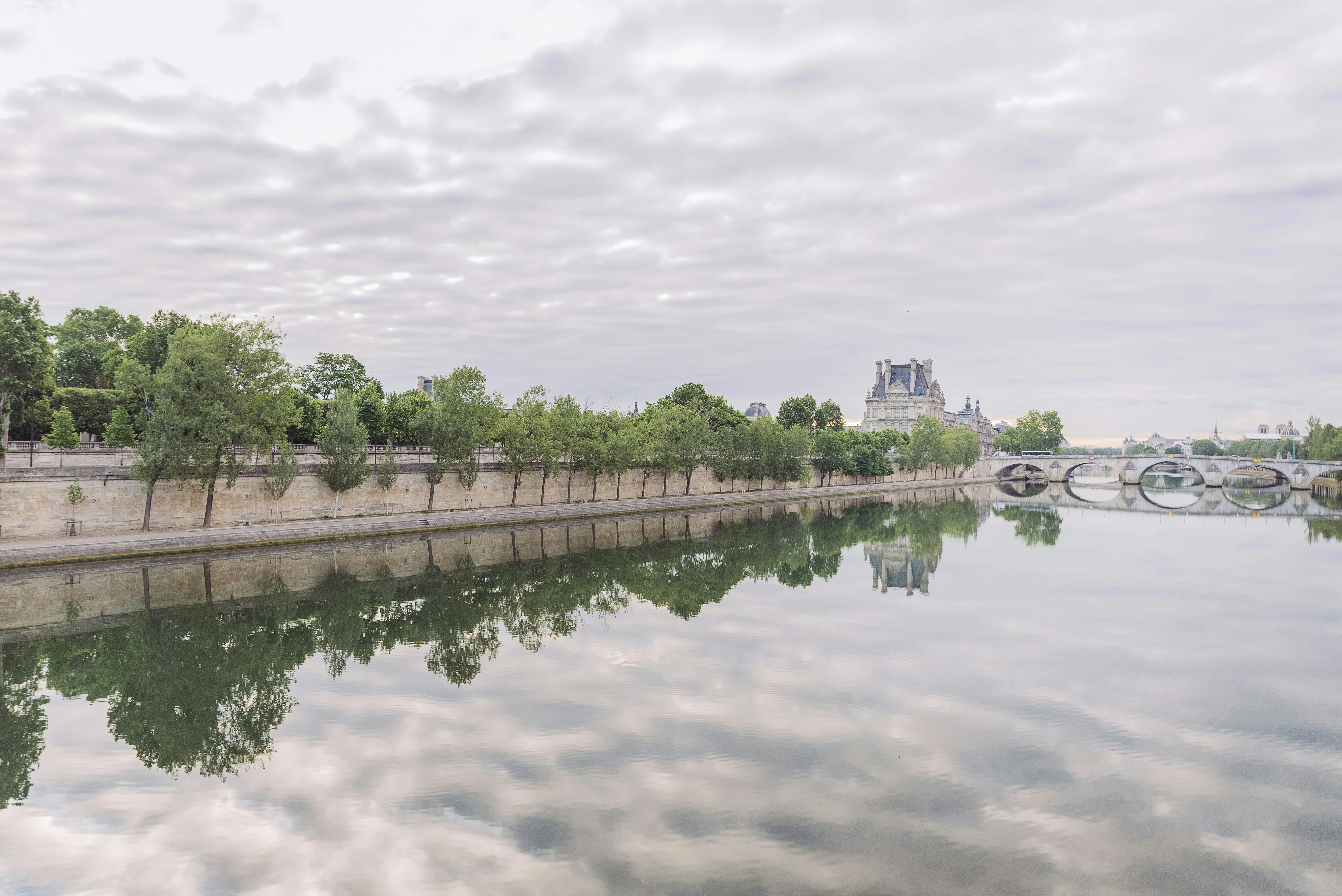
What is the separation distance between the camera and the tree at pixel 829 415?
389 feet

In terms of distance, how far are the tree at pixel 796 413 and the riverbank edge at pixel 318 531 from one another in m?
45.8

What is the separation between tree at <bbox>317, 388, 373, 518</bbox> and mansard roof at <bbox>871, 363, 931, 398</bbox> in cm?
12886

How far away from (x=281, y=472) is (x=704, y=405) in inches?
2328

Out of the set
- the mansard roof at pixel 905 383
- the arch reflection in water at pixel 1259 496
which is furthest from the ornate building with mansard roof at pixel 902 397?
the arch reflection in water at pixel 1259 496

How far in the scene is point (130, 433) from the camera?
46.4 m

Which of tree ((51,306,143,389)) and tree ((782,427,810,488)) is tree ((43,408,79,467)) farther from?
tree ((782,427,810,488))

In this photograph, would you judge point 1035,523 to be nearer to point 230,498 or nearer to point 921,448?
point 921,448

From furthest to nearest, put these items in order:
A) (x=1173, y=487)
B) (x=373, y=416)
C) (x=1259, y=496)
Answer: (x=1173, y=487) < (x=1259, y=496) < (x=373, y=416)

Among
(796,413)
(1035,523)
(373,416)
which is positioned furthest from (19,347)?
(796,413)

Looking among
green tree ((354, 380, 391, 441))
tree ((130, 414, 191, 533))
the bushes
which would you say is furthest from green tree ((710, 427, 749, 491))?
the bushes

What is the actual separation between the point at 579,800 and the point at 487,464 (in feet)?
139

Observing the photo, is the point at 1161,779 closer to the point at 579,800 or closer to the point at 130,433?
the point at 579,800

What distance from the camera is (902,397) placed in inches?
6029

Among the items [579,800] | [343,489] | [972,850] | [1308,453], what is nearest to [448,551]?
[343,489]
